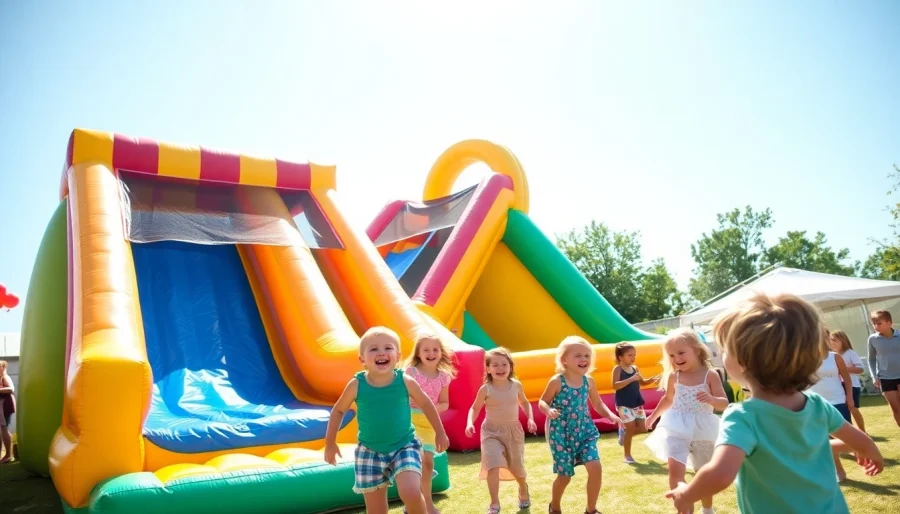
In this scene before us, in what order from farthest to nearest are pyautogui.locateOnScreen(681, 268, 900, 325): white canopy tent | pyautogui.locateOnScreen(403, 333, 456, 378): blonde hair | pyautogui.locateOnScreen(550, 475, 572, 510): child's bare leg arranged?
1. pyautogui.locateOnScreen(681, 268, 900, 325): white canopy tent
2. pyautogui.locateOnScreen(403, 333, 456, 378): blonde hair
3. pyautogui.locateOnScreen(550, 475, 572, 510): child's bare leg

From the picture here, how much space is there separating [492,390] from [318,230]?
3392 millimetres

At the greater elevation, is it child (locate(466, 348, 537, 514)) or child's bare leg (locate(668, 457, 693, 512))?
child (locate(466, 348, 537, 514))

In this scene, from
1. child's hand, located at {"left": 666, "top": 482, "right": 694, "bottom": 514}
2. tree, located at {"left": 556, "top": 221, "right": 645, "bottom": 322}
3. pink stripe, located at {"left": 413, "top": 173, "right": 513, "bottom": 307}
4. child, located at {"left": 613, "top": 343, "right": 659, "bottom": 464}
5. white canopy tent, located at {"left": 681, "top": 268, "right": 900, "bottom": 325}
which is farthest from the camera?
tree, located at {"left": 556, "top": 221, "right": 645, "bottom": 322}

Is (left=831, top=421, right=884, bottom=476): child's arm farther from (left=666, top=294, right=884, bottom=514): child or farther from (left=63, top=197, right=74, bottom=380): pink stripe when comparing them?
(left=63, top=197, right=74, bottom=380): pink stripe

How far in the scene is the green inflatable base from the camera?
3.35m

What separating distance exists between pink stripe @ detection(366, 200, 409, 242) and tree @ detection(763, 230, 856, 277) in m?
36.0

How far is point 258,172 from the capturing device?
6.88 metres

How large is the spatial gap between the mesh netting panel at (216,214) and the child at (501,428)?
3.03m

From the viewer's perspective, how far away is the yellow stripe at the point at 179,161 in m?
6.43

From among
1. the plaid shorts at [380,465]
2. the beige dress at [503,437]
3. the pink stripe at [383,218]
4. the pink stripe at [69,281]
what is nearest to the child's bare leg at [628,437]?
the beige dress at [503,437]

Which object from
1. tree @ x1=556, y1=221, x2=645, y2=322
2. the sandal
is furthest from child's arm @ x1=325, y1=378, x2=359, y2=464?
tree @ x1=556, y1=221, x2=645, y2=322

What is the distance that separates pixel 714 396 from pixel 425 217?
6.86 meters

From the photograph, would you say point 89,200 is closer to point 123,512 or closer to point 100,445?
point 100,445

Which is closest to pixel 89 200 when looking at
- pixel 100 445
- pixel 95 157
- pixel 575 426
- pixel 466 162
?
pixel 95 157
